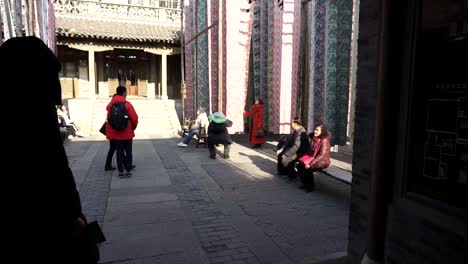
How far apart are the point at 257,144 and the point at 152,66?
14368mm

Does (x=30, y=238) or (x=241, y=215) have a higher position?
(x=30, y=238)

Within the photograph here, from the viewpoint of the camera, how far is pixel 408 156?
229 cm

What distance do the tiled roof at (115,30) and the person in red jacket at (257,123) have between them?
460 inches

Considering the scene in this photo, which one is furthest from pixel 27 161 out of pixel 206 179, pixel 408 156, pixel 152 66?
pixel 152 66

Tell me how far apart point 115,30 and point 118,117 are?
14664mm

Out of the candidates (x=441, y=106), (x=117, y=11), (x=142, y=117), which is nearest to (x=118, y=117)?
(x=441, y=106)

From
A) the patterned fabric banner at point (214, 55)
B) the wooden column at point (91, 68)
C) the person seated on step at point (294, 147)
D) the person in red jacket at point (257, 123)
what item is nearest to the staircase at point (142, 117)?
the wooden column at point (91, 68)

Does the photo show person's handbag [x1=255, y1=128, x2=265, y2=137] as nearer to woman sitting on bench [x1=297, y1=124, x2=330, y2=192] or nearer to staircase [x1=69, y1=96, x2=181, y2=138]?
woman sitting on bench [x1=297, y1=124, x2=330, y2=192]

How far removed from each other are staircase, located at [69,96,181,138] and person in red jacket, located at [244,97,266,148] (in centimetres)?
520

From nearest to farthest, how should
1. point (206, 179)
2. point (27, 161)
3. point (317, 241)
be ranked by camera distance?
point (27, 161) → point (317, 241) → point (206, 179)

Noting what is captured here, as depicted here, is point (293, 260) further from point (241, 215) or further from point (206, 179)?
point (206, 179)

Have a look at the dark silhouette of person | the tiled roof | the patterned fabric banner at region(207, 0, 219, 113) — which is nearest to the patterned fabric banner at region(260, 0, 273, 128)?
the patterned fabric banner at region(207, 0, 219, 113)

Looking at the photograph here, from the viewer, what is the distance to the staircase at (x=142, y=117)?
585 inches

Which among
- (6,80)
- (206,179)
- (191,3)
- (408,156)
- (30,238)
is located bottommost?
(206,179)
